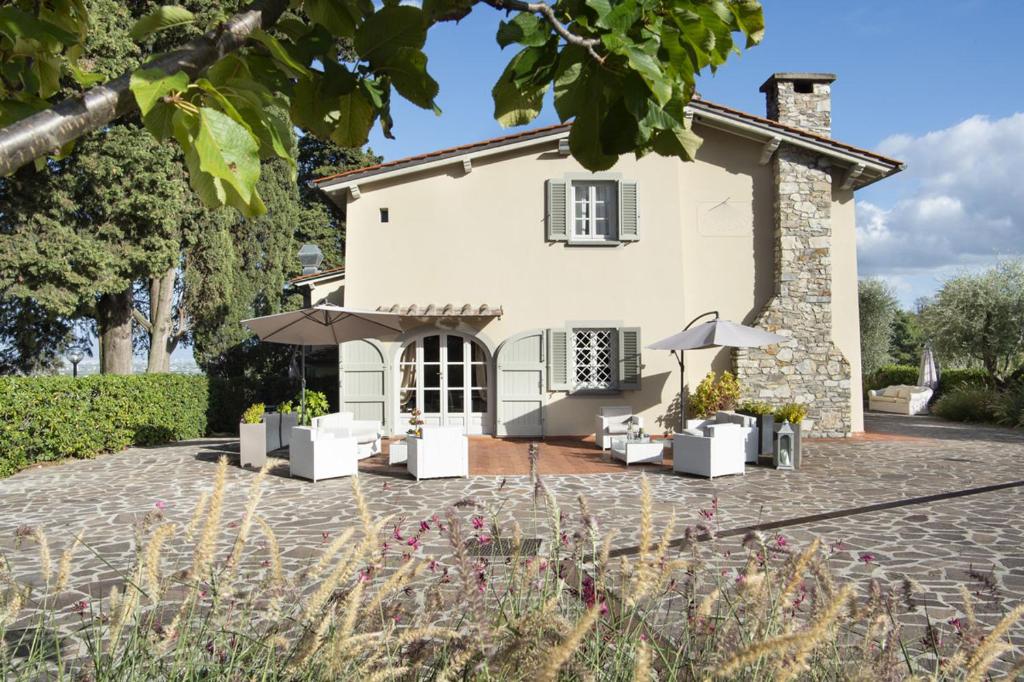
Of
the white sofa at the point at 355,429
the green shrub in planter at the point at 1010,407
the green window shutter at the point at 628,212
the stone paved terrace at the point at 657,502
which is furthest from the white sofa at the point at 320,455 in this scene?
the green shrub in planter at the point at 1010,407

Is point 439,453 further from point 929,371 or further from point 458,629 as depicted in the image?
point 929,371

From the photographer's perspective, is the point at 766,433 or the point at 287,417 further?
the point at 287,417

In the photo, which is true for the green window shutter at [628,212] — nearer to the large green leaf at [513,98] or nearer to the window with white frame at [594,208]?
the window with white frame at [594,208]

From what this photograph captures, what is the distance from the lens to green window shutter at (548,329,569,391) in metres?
13.2

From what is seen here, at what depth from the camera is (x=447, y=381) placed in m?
13.5

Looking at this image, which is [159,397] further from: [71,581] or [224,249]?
[71,581]

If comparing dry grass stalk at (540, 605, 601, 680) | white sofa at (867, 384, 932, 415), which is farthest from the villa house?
dry grass stalk at (540, 605, 601, 680)

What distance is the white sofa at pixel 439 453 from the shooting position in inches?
357

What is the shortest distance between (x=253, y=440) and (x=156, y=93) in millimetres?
9769

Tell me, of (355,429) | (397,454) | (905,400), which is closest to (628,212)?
(355,429)

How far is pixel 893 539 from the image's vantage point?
599 centimetres

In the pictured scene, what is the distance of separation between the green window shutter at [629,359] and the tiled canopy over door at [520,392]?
1.46 meters

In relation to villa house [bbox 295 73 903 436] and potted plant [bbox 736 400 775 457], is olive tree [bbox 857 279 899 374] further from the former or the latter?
potted plant [bbox 736 400 775 457]

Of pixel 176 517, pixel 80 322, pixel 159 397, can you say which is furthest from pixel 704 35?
pixel 80 322
